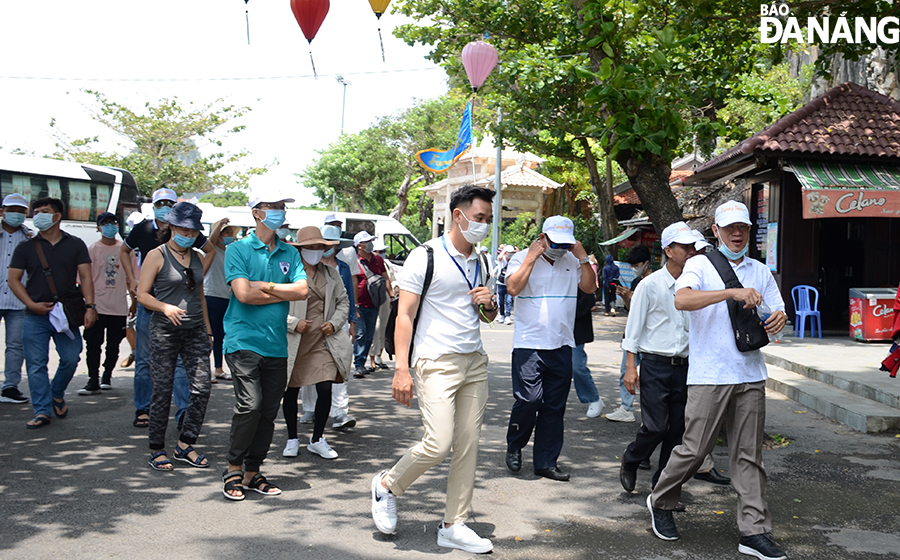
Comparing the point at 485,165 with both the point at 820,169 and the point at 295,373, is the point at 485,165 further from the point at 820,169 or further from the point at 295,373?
the point at 295,373

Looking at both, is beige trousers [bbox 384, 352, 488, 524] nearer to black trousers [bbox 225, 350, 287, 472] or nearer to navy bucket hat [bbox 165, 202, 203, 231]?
black trousers [bbox 225, 350, 287, 472]

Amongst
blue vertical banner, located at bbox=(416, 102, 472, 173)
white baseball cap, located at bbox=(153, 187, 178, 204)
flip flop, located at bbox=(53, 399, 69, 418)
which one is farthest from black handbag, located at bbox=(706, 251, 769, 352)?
blue vertical banner, located at bbox=(416, 102, 472, 173)

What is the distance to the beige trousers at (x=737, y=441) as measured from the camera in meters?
4.09

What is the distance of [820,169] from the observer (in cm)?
1419

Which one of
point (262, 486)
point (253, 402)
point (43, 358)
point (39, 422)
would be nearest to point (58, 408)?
point (39, 422)

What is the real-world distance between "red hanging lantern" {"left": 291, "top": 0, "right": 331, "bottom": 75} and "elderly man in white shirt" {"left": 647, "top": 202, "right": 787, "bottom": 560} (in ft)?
18.2

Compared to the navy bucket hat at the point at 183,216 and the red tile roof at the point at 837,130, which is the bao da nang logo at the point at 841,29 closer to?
the red tile roof at the point at 837,130

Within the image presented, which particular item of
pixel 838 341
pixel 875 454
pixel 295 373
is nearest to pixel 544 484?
pixel 295 373

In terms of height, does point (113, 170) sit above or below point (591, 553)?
above

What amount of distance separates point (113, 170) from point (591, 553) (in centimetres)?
2213

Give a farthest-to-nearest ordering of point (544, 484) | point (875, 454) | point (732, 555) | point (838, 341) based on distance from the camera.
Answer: point (838, 341) → point (875, 454) → point (544, 484) → point (732, 555)

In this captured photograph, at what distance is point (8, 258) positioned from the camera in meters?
7.34

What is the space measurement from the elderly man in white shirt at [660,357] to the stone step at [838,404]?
10.9ft

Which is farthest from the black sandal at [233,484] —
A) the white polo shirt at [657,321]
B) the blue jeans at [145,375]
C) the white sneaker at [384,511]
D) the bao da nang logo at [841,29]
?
the bao da nang logo at [841,29]
